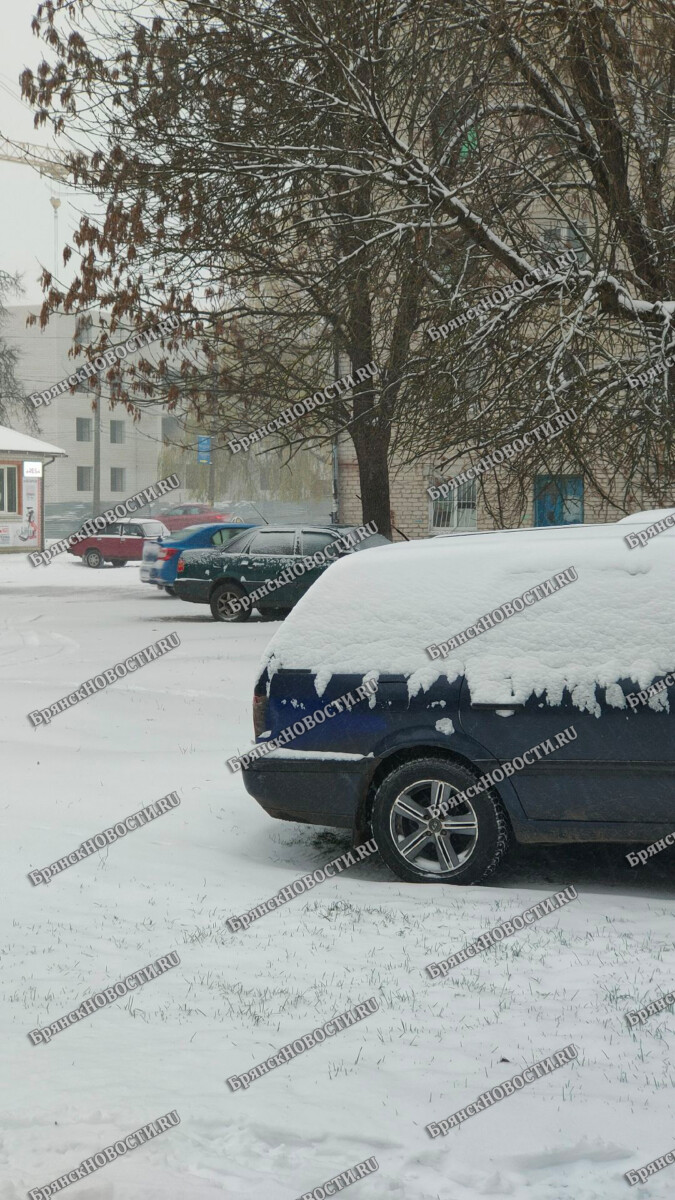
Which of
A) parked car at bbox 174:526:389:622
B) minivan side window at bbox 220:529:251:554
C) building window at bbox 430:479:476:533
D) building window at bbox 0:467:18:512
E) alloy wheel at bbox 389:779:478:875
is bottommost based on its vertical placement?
alloy wheel at bbox 389:779:478:875

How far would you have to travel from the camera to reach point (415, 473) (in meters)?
30.8

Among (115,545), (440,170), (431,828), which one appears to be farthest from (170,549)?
(431,828)

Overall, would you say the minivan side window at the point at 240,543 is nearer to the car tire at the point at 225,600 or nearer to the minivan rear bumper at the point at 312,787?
the car tire at the point at 225,600

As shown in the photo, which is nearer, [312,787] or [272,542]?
[312,787]

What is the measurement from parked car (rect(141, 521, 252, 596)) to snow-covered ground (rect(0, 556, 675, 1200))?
46.8 ft

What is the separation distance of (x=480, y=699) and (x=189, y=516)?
Answer: 1606 inches

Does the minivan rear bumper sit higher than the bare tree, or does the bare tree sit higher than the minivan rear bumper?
the bare tree

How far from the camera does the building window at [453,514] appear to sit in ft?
100

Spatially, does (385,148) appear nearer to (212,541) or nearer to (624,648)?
(624,648)

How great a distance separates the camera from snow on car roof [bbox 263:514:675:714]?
247 inches

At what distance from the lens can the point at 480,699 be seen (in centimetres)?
646

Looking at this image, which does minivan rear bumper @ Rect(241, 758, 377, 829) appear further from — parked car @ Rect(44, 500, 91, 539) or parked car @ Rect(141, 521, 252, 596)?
parked car @ Rect(44, 500, 91, 539)

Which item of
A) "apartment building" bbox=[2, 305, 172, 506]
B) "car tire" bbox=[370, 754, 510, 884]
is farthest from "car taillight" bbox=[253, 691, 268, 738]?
"apartment building" bbox=[2, 305, 172, 506]

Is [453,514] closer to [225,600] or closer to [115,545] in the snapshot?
[225,600]
